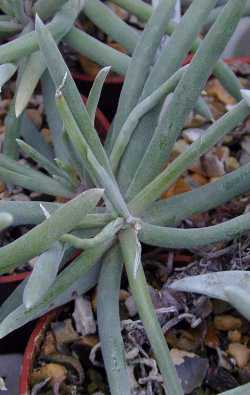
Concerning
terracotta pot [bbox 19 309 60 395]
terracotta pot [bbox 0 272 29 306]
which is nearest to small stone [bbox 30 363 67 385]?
terracotta pot [bbox 19 309 60 395]

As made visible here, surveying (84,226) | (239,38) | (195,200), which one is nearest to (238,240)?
(195,200)

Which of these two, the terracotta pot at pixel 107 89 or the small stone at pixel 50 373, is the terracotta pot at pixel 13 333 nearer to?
the small stone at pixel 50 373

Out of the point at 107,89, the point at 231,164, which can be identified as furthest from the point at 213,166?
the point at 107,89

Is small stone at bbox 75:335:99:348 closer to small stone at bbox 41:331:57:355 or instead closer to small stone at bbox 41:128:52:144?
small stone at bbox 41:331:57:355

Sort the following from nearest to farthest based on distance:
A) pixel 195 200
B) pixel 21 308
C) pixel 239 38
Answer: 1. pixel 21 308
2. pixel 195 200
3. pixel 239 38

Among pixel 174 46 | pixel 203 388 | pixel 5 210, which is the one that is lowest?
pixel 203 388

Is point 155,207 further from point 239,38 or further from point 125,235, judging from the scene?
point 239,38
